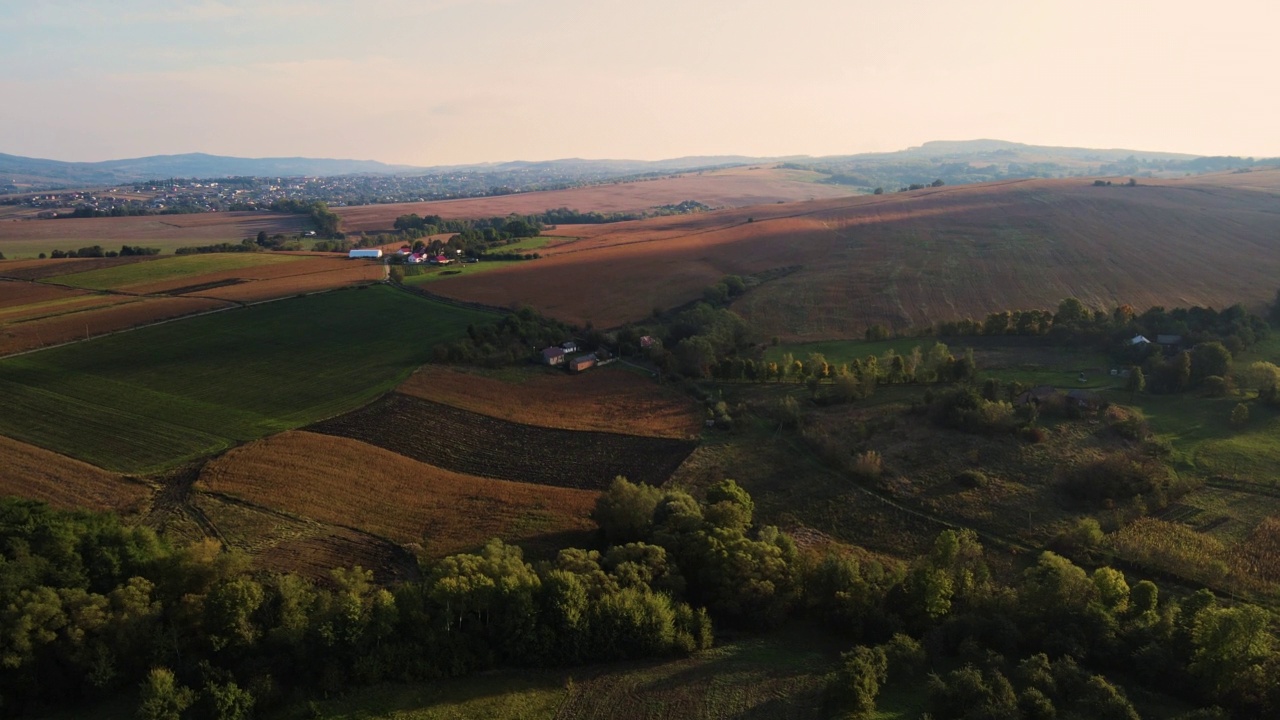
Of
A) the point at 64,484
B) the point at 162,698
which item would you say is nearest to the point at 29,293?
the point at 64,484

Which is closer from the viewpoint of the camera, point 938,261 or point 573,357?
point 573,357

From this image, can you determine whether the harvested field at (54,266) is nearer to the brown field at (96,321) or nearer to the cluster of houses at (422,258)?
the brown field at (96,321)

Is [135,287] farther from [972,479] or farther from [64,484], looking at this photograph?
[972,479]

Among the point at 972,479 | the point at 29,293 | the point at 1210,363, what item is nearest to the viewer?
the point at 972,479

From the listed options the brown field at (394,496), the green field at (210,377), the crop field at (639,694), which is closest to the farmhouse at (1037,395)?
the crop field at (639,694)

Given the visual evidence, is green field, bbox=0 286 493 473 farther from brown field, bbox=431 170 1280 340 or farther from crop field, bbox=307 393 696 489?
brown field, bbox=431 170 1280 340

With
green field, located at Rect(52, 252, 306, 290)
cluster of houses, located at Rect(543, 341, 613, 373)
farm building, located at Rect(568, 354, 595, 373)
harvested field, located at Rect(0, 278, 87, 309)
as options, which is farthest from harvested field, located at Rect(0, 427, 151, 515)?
green field, located at Rect(52, 252, 306, 290)

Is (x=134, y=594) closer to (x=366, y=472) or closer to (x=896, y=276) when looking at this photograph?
(x=366, y=472)
